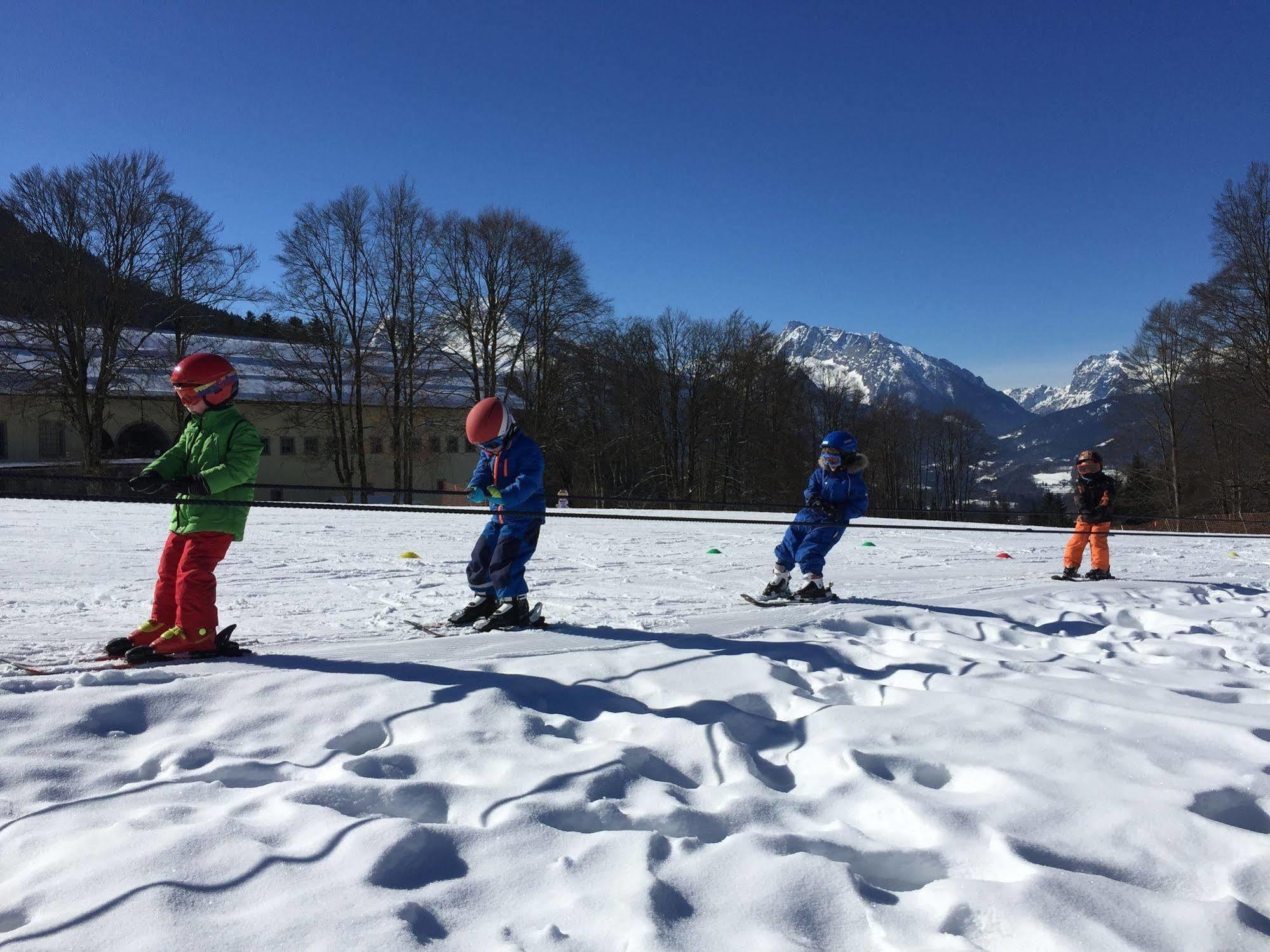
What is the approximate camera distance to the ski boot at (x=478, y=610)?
17.7ft

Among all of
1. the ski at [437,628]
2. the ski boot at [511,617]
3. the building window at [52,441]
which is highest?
the building window at [52,441]

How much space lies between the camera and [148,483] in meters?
4.04

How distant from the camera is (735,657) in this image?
437cm

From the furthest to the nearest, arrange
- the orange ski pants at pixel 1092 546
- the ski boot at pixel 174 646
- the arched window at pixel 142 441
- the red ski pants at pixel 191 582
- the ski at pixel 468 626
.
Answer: the arched window at pixel 142 441
the orange ski pants at pixel 1092 546
the ski at pixel 468 626
the red ski pants at pixel 191 582
the ski boot at pixel 174 646

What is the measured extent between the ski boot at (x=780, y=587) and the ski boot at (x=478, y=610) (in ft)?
8.24

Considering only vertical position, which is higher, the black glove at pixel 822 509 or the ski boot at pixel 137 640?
the black glove at pixel 822 509

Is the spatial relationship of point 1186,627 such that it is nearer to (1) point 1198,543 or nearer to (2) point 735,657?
(2) point 735,657

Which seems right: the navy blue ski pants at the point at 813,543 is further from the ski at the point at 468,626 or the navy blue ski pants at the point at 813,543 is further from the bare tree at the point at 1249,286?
the bare tree at the point at 1249,286

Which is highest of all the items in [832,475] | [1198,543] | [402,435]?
[402,435]

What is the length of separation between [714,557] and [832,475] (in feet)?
13.6

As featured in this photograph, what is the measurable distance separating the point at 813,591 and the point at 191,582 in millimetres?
4697

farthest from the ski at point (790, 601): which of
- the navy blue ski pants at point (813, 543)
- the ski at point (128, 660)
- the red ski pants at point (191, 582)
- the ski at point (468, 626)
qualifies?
the red ski pants at point (191, 582)

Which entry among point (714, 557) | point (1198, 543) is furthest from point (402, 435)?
point (1198, 543)

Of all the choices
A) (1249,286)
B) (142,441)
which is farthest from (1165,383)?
(142,441)
